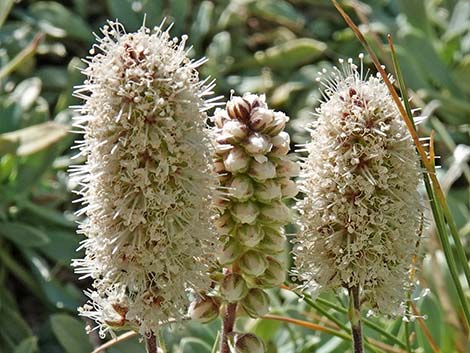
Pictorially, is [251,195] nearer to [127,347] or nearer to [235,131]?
[235,131]

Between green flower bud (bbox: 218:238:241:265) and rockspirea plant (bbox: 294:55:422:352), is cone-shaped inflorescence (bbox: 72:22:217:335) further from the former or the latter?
rockspirea plant (bbox: 294:55:422:352)

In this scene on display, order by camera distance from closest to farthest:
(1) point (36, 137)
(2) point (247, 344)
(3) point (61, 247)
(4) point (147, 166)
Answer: (4) point (147, 166)
(2) point (247, 344)
(1) point (36, 137)
(3) point (61, 247)

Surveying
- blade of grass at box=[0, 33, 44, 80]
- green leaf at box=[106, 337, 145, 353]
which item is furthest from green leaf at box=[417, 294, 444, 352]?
blade of grass at box=[0, 33, 44, 80]

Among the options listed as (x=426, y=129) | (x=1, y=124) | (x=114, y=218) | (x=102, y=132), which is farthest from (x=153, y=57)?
(x=426, y=129)

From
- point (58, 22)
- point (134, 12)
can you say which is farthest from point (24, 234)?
point (134, 12)

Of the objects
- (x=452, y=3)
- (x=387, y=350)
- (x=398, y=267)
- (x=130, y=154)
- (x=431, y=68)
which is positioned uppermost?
(x=452, y=3)

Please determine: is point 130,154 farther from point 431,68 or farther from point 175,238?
point 431,68

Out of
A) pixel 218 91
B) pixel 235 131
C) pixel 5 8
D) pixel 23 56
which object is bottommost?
pixel 235 131
